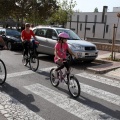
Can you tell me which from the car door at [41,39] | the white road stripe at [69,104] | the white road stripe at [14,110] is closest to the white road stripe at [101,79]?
the white road stripe at [69,104]

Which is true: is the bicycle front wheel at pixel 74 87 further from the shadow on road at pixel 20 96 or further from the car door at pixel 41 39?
the car door at pixel 41 39

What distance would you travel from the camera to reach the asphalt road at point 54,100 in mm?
4734

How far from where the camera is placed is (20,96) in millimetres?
5824

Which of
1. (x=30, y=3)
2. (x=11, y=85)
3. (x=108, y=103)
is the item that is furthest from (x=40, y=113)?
(x=30, y=3)

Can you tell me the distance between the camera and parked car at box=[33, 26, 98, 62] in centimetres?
1027

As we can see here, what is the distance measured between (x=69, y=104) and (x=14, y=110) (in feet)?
4.24

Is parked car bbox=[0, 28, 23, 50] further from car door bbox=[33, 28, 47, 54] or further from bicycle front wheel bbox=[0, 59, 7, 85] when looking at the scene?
bicycle front wheel bbox=[0, 59, 7, 85]

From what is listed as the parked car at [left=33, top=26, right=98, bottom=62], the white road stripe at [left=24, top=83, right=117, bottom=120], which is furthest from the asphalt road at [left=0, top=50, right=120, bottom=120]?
the parked car at [left=33, top=26, right=98, bottom=62]

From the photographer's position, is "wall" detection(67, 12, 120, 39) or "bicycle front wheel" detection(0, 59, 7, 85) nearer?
"bicycle front wheel" detection(0, 59, 7, 85)

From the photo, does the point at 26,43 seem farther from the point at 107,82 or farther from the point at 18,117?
the point at 18,117

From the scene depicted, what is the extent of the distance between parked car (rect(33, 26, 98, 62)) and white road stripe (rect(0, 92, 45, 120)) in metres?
5.26

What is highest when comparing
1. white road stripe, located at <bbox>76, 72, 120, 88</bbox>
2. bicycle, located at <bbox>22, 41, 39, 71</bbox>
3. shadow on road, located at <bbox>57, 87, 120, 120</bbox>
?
bicycle, located at <bbox>22, 41, 39, 71</bbox>

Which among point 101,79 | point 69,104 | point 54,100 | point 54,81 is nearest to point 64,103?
point 69,104

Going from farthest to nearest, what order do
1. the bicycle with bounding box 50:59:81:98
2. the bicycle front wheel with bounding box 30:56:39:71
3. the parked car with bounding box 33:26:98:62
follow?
the parked car with bounding box 33:26:98:62, the bicycle front wheel with bounding box 30:56:39:71, the bicycle with bounding box 50:59:81:98
